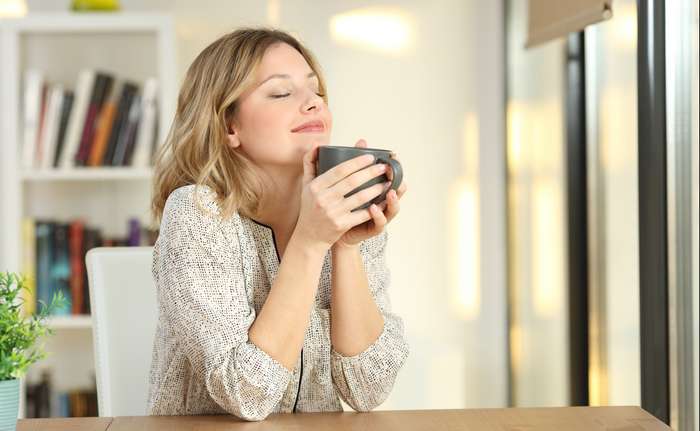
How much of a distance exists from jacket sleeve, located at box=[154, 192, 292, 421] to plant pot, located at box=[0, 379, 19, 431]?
287 mm

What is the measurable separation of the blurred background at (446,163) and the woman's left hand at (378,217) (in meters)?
0.95

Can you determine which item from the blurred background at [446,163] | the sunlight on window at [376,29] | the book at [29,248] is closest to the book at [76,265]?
the blurred background at [446,163]

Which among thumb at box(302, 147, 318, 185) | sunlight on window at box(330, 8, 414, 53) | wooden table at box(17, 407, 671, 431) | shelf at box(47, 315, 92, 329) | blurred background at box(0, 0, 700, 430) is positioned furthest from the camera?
sunlight on window at box(330, 8, 414, 53)

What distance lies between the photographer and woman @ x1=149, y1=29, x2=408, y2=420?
1.29 m

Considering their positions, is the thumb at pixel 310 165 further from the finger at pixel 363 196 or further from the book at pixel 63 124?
the book at pixel 63 124

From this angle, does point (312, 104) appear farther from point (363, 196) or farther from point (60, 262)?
point (60, 262)

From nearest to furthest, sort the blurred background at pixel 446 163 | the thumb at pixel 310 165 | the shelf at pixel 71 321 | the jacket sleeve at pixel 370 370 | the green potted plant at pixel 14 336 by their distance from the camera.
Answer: the green potted plant at pixel 14 336 → the thumb at pixel 310 165 → the jacket sleeve at pixel 370 370 → the blurred background at pixel 446 163 → the shelf at pixel 71 321

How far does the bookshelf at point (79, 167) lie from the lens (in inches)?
122

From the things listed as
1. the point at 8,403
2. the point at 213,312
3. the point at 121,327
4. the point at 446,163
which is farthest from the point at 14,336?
the point at 446,163

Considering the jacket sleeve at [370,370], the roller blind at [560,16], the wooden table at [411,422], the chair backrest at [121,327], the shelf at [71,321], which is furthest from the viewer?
the shelf at [71,321]

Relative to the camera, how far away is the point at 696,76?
1.99m

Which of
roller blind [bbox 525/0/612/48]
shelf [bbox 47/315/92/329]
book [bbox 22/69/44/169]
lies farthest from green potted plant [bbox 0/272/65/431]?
book [bbox 22/69/44/169]

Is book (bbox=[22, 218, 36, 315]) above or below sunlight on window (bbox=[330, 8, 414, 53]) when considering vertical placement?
below

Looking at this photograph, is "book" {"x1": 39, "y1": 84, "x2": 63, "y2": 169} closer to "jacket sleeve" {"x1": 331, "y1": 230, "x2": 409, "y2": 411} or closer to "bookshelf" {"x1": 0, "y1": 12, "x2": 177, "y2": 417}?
"bookshelf" {"x1": 0, "y1": 12, "x2": 177, "y2": 417}
